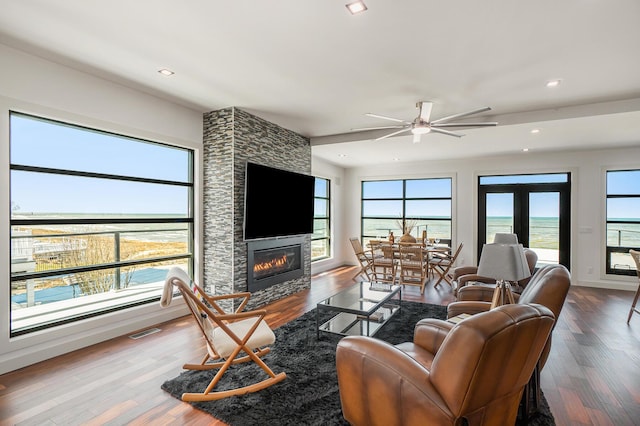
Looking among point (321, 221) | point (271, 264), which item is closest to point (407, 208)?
point (321, 221)

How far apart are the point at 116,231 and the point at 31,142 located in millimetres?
A: 1207

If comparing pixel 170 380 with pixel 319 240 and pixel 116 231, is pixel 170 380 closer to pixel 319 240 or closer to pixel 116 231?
pixel 116 231

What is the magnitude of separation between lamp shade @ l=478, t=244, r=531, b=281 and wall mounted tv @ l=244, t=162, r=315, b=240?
3.05m

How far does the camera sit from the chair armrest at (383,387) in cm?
155

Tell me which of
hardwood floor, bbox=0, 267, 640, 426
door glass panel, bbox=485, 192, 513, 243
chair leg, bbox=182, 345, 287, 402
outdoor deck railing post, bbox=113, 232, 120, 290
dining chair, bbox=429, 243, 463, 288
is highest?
door glass panel, bbox=485, 192, 513, 243

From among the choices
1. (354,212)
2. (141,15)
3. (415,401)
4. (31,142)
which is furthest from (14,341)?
(354,212)

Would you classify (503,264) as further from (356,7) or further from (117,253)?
(117,253)

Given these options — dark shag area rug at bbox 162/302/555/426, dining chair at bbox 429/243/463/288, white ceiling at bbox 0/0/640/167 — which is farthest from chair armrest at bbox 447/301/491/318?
dining chair at bbox 429/243/463/288

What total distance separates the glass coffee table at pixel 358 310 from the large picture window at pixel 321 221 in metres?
3.60

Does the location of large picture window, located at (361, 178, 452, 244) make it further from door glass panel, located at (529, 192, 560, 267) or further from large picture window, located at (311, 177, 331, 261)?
door glass panel, located at (529, 192, 560, 267)

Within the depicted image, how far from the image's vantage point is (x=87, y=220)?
3486 mm

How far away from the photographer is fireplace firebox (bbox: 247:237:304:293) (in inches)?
184

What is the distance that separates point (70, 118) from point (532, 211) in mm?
8111

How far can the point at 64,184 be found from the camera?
333 cm
